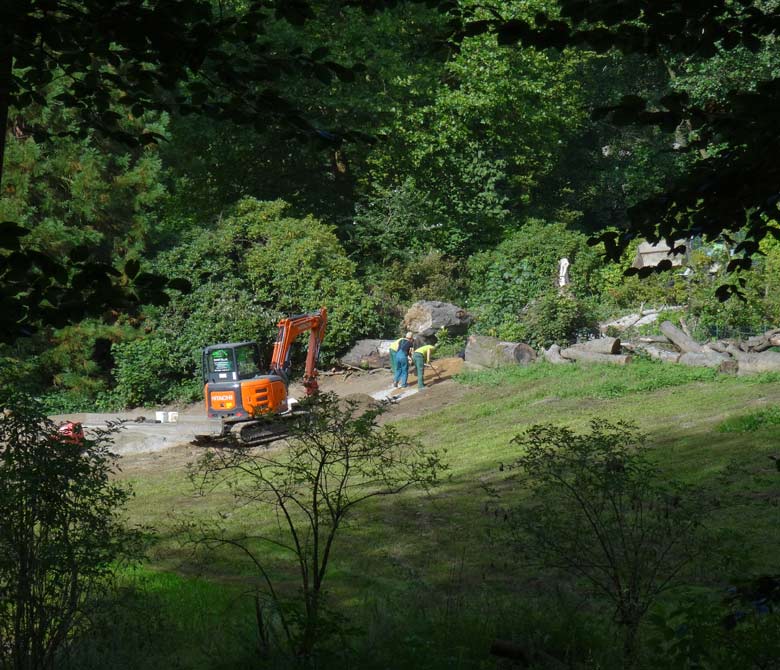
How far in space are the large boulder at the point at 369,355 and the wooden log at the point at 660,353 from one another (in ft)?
26.1

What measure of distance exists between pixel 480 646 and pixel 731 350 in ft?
52.2

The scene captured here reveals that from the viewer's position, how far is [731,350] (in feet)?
70.2

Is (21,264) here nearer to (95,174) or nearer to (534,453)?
(534,453)

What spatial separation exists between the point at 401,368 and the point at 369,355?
383 cm

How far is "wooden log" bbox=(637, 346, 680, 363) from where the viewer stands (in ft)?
73.9

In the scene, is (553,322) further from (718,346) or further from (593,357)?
(718,346)

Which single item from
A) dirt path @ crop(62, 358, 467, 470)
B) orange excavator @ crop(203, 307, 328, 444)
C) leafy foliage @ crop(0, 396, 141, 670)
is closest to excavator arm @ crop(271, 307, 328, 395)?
orange excavator @ crop(203, 307, 328, 444)

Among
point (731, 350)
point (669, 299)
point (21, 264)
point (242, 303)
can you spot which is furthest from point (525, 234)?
point (21, 264)

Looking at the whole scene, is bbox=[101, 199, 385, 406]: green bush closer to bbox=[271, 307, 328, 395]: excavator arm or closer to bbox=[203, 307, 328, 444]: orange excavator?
bbox=[271, 307, 328, 395]: excavator arm

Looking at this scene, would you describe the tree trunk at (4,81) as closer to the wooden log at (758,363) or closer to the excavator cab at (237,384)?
the excavator cab at (237,384)

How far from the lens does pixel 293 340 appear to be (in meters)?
24.0

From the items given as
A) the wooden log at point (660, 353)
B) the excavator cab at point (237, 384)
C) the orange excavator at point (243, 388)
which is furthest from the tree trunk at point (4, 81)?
the wooden log at point (660, 353)

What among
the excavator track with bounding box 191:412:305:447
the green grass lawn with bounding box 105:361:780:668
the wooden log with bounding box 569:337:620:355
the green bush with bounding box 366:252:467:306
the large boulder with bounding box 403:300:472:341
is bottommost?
the excavator track with bounding box 191:412:305:447

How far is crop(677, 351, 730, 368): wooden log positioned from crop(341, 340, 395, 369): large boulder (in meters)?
9.30
